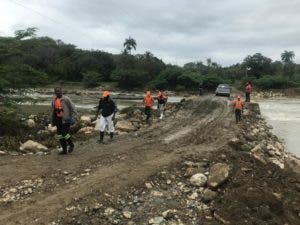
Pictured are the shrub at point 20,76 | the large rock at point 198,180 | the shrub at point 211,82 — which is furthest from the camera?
the shrub at point 211,82

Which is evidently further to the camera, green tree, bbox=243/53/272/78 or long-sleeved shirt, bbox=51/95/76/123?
green tree, bbox=243/53/272/78

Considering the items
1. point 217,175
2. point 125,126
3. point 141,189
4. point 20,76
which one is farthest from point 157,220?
point 20,76

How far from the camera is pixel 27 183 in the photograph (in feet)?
37.0

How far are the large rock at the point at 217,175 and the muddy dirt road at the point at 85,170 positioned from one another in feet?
4.59

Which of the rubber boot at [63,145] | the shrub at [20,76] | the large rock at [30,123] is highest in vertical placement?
the shrub at [20,76]

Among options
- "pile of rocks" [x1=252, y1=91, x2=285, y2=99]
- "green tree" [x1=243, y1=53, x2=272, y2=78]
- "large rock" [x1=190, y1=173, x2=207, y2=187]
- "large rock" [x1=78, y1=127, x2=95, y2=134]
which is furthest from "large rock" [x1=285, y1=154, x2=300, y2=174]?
"green tree" [x1=243, y1=53, x2=272, y2=78]

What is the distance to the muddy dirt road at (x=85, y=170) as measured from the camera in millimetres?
10016

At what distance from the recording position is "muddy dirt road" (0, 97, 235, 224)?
32.9ft

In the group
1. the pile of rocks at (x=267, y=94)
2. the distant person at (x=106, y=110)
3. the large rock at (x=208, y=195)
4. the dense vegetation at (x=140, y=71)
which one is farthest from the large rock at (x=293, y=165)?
the pile of rocks at (x=267, y=94)

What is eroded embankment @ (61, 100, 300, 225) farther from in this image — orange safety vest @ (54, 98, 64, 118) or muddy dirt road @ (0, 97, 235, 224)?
orange safety vest @ (54, 98, 64, 118)

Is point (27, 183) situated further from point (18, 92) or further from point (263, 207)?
point (18, 92)

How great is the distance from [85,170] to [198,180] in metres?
2.68

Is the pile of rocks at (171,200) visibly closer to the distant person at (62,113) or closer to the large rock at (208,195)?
the large rock at (208,195)

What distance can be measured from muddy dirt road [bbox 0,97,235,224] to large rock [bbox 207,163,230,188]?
1.40m
